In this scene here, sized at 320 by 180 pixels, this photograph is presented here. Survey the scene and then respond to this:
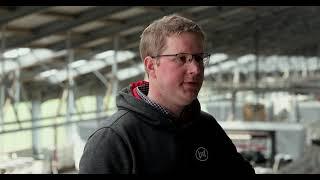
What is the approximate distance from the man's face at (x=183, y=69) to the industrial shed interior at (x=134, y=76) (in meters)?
3.89

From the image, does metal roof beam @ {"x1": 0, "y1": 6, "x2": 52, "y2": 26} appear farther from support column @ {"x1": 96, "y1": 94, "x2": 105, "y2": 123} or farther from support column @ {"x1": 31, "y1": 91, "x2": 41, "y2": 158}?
support column @ {"x1": 96, "y1": 94, "x2": 105, "y2": 123}

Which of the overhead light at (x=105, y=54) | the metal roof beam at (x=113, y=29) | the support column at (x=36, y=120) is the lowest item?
the support column at (x=36, y=120)

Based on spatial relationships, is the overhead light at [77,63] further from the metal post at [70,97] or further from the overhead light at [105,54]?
the overhead light at [105,54]

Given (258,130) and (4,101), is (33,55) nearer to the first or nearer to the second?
(4,101)

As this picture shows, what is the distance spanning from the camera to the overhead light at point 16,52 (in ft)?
16.2

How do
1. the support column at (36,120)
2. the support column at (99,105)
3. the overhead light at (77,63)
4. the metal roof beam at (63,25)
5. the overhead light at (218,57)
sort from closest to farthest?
1. the support column at (36,120)
2. the metal roof beam at (63,25)
3. the support column at (99,105)
4. the overhead light at (77,63)
5. the overhead light at (218,57)

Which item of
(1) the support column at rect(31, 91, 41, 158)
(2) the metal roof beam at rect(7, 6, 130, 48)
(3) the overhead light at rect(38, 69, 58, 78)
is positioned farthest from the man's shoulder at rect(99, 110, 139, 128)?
(3) the overhead light at rect(38, 69, 58, 78)

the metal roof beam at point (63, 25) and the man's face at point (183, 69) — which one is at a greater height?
the metal roof beam at point (63, 25)

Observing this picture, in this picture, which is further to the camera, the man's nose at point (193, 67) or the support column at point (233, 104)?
the support column at point (233, 104)

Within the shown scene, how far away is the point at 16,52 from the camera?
4980mm

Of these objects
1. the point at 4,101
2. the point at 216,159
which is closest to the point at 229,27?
the point at 4,101

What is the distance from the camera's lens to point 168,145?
29.3 inches

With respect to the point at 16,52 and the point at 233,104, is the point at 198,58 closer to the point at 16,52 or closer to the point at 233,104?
the point at 16,52

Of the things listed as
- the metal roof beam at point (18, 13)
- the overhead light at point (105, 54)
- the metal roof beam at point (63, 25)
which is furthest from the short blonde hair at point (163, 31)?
the overhead light at point (105, 54)
